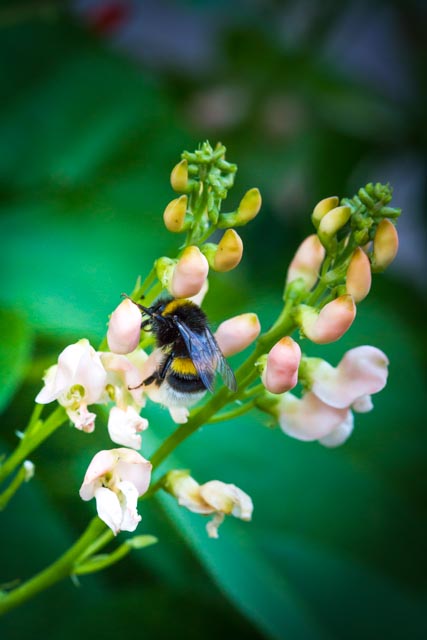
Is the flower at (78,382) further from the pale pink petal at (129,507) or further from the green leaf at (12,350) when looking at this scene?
the green leaf at (12,350)

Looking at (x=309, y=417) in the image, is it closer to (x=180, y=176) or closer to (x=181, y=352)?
(x=181, y=352)

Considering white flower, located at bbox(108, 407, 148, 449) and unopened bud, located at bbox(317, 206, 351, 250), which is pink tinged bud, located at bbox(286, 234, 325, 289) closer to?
unopened bud, located at bbox(317, 206, 351, 250)

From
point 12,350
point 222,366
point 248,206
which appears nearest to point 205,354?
point 222,366

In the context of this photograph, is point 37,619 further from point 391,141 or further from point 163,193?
point 391,141

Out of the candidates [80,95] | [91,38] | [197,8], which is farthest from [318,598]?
[197,8]

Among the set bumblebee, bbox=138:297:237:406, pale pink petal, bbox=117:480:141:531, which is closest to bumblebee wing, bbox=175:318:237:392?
bumblebee, bbox=138:297:237:406

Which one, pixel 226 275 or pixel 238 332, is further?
pixel 226 275
